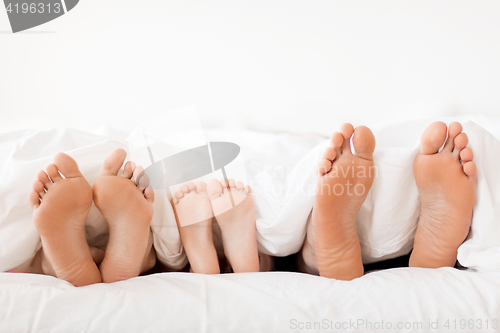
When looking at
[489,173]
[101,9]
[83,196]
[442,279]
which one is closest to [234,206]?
[83,196]

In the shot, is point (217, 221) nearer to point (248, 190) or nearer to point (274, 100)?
point (248, 190)

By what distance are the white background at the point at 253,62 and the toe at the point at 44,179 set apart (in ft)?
1.37

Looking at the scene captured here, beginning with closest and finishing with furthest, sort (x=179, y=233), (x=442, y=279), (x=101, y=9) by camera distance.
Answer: (x=442, y=279)
(x=179, y=233)
(x=101, y=9)

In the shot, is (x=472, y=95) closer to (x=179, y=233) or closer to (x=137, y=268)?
(x=179, y=233)

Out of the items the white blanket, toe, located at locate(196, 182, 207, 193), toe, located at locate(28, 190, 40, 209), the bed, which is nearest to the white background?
the bed

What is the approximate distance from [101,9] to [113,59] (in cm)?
13

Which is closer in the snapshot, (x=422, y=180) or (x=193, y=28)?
(x=422, y=180)

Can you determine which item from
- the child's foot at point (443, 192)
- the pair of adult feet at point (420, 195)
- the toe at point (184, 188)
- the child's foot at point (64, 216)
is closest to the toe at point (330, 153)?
→ the pair of adult feet at point (420, 195)

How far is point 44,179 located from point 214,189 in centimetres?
30

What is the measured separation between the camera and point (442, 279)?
0.61 meters

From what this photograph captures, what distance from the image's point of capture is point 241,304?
564 millimetres

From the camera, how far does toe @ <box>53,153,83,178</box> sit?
604 mm

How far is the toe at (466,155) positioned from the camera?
0.65 m

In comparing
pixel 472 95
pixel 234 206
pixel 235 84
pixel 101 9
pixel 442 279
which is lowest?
pixel 442 279
